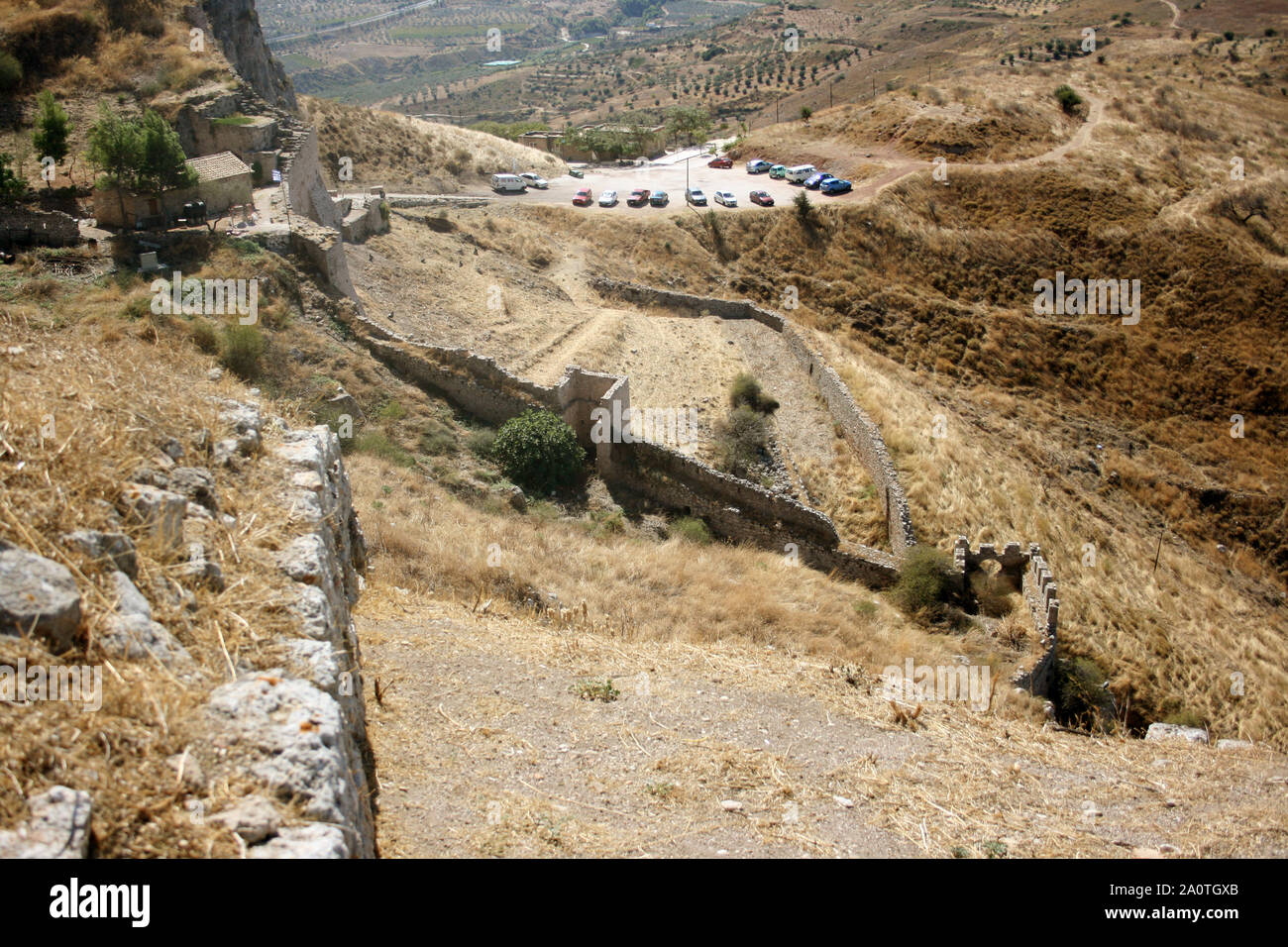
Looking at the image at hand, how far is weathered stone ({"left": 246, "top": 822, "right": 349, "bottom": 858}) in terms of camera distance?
147 inches

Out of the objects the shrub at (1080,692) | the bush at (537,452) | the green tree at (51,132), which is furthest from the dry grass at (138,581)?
the green tree at (51,132)

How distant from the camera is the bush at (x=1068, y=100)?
47.1 meters

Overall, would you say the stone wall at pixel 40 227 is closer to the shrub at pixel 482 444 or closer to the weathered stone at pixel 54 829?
the shrub at pixel 482 444

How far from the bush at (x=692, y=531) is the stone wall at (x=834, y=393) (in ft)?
13.0

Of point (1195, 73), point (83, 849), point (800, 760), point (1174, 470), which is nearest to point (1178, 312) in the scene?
point (1174, 470)

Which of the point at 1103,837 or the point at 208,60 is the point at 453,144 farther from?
the point at 1103,837

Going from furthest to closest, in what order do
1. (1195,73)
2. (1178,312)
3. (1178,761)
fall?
(1195,73), (1178,312), (1178,761)

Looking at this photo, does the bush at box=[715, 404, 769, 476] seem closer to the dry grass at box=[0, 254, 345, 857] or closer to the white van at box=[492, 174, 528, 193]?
the dry grass at box=[0, 254, 345, 857]

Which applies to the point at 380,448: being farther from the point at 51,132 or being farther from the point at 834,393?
the point at 51,132

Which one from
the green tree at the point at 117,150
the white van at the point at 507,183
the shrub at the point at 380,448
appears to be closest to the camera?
the shrub at the point at 380,448

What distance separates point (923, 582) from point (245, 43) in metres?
35.4

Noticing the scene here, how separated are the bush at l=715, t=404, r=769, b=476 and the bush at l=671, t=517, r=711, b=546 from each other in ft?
6.17

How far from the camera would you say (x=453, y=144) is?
43.3 m
